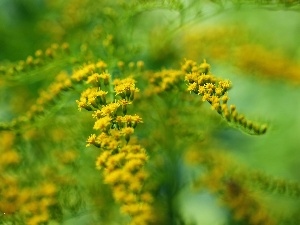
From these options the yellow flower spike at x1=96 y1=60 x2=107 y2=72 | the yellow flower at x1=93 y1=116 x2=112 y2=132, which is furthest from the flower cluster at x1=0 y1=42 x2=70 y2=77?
the yellow flower at x1=93 y1=116 x2=112 y2=132

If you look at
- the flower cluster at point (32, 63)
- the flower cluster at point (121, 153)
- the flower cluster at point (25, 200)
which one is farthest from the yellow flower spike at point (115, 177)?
the flower cluster at point (32, 63)

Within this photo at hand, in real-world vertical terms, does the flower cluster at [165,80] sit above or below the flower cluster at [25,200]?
above

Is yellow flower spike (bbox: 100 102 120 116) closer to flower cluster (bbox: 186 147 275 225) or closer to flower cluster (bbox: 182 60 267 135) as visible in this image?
flower cluster (bbox: 182 60 267 135)

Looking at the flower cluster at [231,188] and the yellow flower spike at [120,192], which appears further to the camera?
the flower cluster at [231,188]

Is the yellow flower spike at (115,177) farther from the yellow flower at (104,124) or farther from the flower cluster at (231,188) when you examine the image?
the flower cluster at (231,188)

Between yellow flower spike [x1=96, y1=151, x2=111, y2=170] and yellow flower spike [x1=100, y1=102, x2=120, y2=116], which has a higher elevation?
yellow flower spike [x1=100, y1=102, x2=120, y2=116]

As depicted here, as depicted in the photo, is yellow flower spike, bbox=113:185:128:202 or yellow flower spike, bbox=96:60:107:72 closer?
yellow flower spike, bbox=113:185:128:202

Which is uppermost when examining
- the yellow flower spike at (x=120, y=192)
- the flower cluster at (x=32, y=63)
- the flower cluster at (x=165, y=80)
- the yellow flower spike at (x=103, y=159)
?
the flower cluster at (x=32, y=63)
